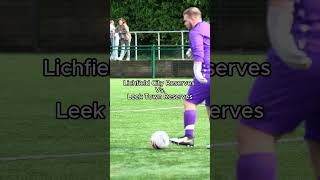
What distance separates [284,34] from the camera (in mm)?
3549

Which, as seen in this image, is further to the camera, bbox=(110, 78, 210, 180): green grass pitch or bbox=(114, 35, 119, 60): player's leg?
bbox=(114, 35, 119, 60): player's leg

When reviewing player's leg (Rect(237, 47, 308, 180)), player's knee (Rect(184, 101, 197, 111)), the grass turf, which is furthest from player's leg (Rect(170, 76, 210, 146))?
player's leg (Rect(237, 47, 308, 180))

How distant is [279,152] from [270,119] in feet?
16.2

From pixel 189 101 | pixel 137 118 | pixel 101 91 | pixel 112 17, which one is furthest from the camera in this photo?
pixel 112 17

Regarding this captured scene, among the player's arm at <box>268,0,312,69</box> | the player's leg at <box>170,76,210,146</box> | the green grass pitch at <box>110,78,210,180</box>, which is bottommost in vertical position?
the green grass pitch at <box>110,78,210,180</box>

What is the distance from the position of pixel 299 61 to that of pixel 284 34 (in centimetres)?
14

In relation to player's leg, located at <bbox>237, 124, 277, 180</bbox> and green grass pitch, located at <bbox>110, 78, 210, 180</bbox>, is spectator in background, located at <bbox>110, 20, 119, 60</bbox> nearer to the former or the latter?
green grass pitch, located at <bbox>110, 78, 210, 180</bbox>

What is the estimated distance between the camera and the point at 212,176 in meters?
7.14

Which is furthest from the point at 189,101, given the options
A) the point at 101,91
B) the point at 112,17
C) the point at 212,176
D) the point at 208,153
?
the point at 112,17

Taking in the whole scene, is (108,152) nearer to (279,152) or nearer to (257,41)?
(279,152)

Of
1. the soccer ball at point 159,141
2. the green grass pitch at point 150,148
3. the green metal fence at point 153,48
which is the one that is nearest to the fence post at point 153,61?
the green metal fence at point 153,48

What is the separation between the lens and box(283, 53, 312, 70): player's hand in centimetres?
355

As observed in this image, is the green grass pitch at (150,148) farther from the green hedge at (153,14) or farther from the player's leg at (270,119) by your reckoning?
the green hedge at (153,14)

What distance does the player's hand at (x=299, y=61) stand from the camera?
355cm
